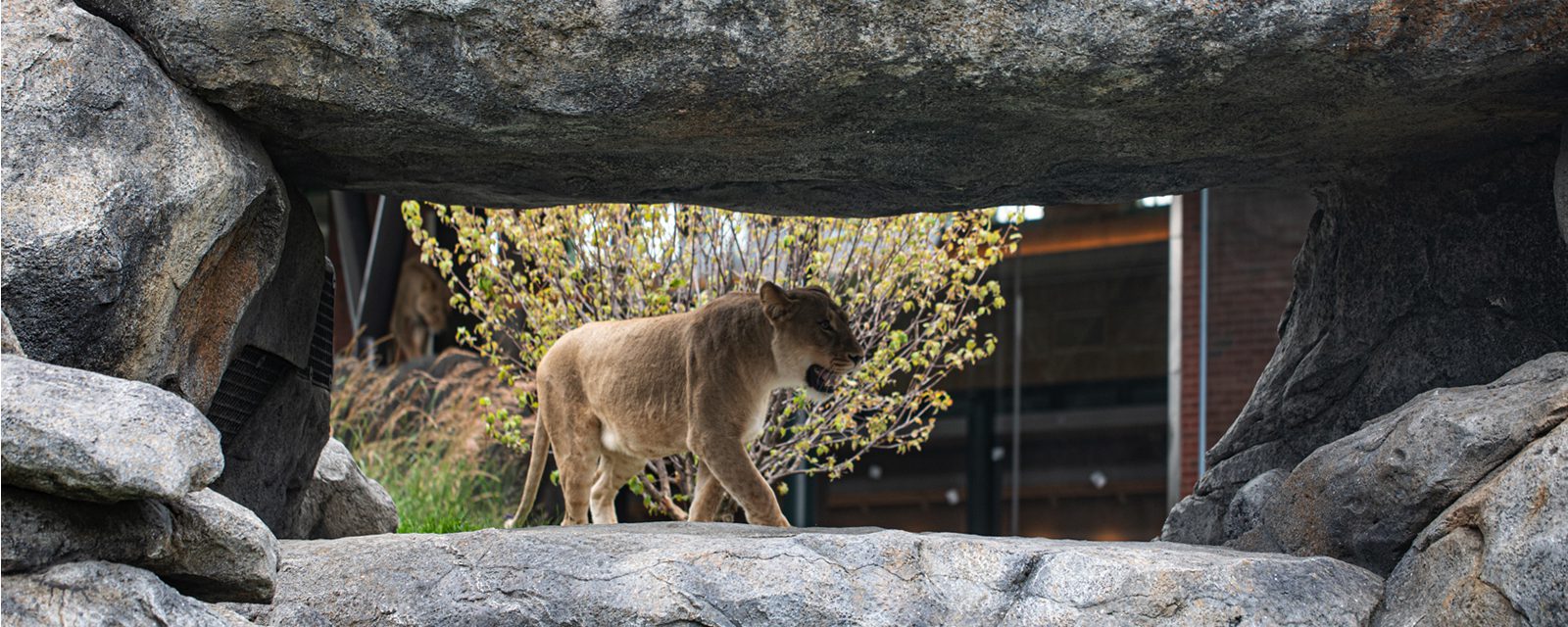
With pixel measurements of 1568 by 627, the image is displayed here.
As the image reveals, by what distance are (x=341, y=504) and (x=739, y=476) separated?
1837mm

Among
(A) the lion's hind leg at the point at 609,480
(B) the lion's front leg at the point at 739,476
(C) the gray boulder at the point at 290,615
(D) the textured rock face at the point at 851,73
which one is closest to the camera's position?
(D) the textured rock face at the point at 851,73

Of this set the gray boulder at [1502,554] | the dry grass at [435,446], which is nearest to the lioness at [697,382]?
the dry grass at [435,446]

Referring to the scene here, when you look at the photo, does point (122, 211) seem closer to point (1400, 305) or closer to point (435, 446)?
point (1400, 305)

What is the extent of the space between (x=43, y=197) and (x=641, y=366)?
344 centimetres

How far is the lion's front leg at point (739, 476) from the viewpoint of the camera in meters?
7.47

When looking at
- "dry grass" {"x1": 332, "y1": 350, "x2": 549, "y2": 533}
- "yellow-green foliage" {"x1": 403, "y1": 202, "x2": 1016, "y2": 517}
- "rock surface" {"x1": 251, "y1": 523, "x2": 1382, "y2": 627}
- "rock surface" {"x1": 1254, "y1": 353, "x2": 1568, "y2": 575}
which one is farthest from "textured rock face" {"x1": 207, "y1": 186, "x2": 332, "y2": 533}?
"rock surface" {"x1": 1254, "y1": 353, "x2": 1568, "y2": 575}

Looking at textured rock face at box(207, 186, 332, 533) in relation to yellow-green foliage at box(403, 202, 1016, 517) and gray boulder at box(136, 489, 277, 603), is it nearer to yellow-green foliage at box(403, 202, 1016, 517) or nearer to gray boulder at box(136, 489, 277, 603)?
gray boulder at box(136, 489, 277, 603)

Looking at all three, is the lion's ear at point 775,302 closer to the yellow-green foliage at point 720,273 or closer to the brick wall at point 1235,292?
the yellow-green foliage at point 720,273

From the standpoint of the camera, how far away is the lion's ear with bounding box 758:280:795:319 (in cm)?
748

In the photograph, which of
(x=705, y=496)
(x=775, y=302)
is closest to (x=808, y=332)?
(x=775, y=302)

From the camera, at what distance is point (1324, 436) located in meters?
6.82

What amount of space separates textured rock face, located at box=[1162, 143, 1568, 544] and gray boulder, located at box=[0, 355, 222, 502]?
4.08 meters

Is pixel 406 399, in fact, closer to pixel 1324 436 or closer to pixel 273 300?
pixel 273 300

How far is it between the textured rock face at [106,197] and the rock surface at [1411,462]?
3778mm
